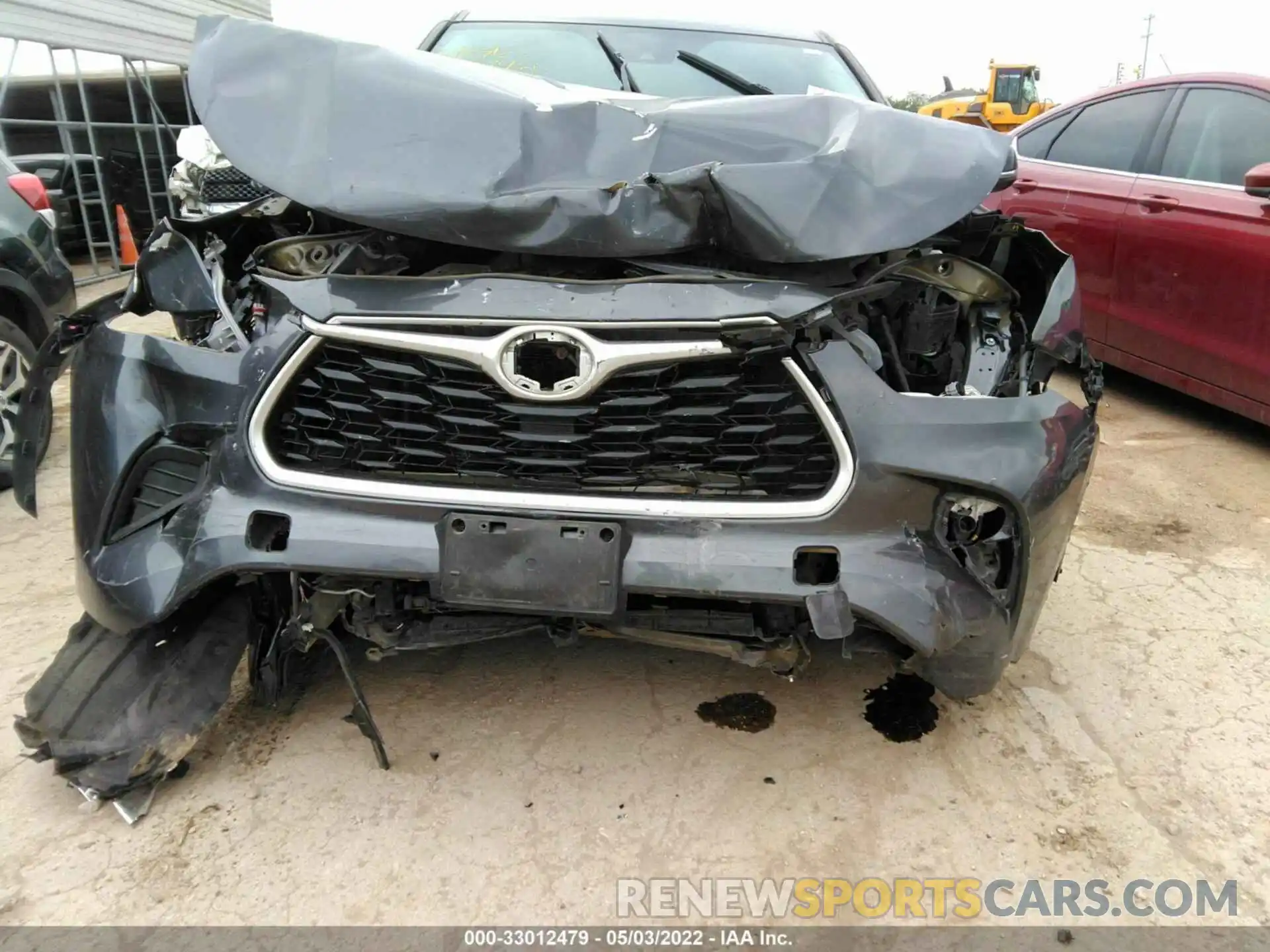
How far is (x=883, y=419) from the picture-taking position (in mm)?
1873

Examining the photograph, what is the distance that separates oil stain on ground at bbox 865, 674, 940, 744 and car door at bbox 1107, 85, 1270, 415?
264 cm

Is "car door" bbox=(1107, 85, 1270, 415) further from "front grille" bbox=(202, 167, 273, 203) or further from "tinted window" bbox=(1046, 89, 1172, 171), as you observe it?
"front grille" bbox=(202, 167, 273, 203)

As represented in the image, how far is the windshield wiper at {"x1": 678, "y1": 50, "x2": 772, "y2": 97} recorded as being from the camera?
124 inches

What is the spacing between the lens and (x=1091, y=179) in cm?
500

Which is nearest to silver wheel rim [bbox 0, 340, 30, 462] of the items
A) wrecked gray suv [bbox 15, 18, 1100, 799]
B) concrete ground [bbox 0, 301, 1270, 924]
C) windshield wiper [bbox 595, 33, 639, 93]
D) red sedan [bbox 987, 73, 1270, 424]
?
concrete ground [bbox 0, 301, 1270, 924]

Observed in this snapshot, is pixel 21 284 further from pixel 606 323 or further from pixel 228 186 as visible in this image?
pixel 606 323

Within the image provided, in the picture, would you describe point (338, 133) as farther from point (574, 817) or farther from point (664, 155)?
point (574, 817)

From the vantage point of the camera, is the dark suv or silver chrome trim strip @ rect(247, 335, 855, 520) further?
the dark suv

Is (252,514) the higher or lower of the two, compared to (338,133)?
lower

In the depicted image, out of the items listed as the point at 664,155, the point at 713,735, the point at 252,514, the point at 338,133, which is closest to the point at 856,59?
the point at 664,155

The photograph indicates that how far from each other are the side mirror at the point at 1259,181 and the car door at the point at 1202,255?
0.21m

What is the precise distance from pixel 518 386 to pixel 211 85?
3.70 ft

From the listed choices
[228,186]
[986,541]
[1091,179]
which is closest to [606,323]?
[986,541]

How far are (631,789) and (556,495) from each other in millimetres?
745
